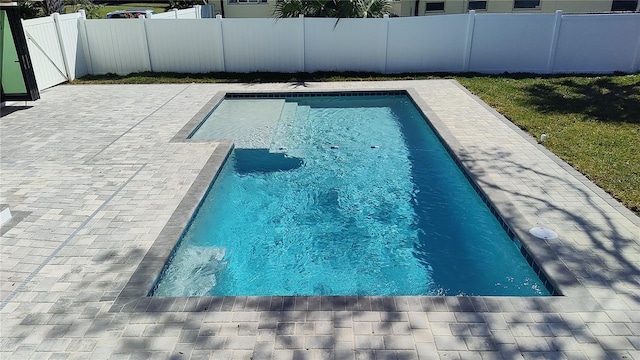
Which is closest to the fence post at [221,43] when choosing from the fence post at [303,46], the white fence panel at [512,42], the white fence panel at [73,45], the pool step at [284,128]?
the fence post at [303,46]

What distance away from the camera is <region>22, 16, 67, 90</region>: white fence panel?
11.4 meters

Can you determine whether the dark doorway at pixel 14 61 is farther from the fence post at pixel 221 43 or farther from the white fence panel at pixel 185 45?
the fence post at pixel 221 43

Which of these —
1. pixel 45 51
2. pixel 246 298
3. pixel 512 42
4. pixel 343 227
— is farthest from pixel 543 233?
pixel 45 51

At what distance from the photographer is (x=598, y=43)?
13.0 metres

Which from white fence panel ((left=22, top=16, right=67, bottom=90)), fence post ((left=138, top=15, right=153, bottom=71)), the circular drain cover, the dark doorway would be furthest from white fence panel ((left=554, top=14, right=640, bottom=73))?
white fence panel ((left=22, top=16, right=67, bottom=90))

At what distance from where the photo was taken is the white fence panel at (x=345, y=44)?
13.3 meters

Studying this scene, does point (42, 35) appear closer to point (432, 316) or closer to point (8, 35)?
point (8, 35)

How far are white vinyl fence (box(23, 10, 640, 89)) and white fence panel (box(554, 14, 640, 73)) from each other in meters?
0.03

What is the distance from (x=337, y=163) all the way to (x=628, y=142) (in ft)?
16.6

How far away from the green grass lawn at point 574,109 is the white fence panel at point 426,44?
0.52 metres

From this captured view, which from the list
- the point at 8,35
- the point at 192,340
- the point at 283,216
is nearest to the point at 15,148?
the point at 8,35

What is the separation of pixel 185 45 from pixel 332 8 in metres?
4.55

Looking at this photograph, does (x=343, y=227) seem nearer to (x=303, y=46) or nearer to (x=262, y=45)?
(x=303, y=46)

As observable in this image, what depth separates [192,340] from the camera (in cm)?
365
